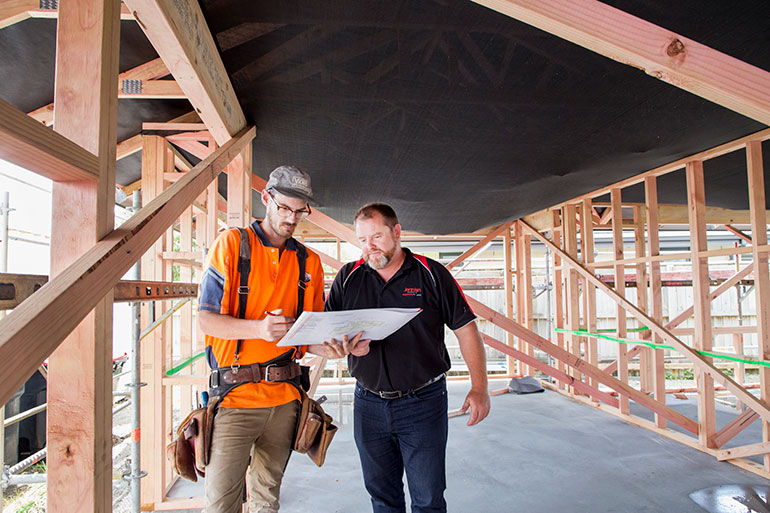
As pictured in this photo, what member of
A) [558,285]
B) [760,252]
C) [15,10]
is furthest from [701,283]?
[15,10]

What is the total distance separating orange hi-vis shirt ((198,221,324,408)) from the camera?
138 centimetres

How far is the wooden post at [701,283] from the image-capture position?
3424mm

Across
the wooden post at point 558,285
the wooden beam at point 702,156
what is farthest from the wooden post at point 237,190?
the wooden post at point 558,285

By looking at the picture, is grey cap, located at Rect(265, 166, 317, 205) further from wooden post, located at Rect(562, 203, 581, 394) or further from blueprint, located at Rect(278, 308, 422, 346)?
wooden post, located at Rect(562, 203, 581, 394)

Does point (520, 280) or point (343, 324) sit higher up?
point (520, 280)

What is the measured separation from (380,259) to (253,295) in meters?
0.52

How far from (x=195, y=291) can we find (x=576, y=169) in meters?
2.60

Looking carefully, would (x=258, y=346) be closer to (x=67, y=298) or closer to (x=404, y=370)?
(x=404, y=370)

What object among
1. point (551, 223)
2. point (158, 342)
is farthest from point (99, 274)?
point (551, 223)

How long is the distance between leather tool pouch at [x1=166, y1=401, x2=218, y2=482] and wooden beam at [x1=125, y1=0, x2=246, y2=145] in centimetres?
105

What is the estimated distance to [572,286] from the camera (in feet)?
16.3

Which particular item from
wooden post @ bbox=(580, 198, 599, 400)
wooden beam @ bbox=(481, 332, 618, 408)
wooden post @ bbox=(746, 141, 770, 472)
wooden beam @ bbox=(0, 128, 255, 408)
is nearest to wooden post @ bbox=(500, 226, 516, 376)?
wooden post @ bbox=(580, 198, 599, 400)

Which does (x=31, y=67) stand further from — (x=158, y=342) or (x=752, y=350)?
(x=752, y=350)

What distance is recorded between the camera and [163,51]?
4.19 ft
